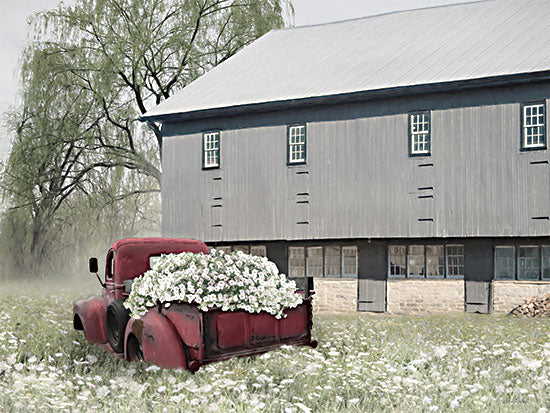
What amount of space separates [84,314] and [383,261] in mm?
13536

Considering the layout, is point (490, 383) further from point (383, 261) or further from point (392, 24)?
point (392, 24)

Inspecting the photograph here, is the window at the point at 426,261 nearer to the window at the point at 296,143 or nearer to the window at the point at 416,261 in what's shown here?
the window at the point at 416,261

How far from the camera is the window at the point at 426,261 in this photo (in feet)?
75.9

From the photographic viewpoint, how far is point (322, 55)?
2659 centimetres

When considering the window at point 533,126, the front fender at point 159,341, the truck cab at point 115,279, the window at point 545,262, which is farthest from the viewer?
the window at point 545,262

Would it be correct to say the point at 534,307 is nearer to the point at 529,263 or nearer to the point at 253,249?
the point at 529,263

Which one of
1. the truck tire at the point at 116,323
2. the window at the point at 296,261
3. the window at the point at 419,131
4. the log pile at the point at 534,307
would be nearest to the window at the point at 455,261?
the log pile at the point at 534,307

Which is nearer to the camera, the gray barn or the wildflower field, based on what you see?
the wildflower field

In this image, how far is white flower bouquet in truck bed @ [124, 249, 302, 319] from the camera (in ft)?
32.2

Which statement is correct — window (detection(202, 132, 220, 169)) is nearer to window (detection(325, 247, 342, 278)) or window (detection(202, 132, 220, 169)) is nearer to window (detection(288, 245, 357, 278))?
window (detection(288, 245, 357, 278))

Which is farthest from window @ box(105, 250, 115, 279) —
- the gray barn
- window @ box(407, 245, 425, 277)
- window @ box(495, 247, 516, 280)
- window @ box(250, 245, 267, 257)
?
window @ box(495, 247, 516, 280)

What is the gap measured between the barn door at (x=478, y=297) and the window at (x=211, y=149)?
9.39m

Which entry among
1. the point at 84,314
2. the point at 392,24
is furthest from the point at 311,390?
the point at 392,24

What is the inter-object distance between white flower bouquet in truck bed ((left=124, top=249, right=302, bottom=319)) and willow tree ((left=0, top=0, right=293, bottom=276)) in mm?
22467
